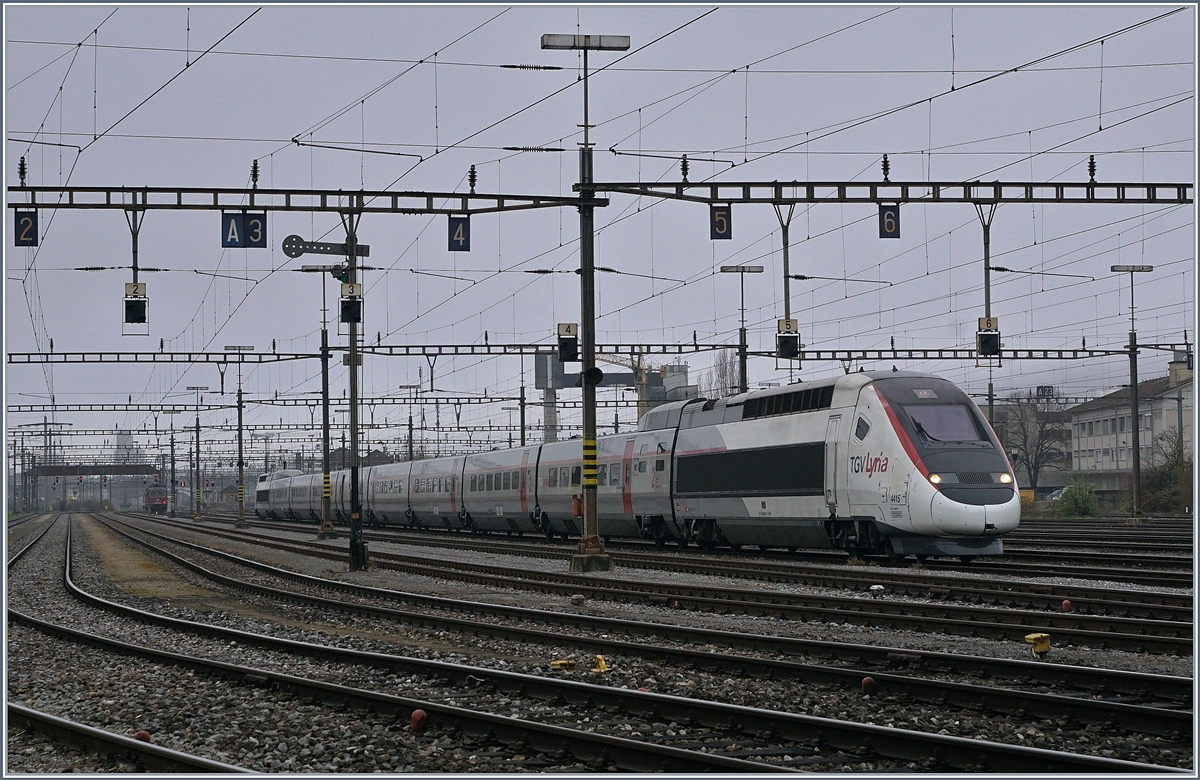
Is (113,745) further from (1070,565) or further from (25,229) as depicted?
(1070,565)

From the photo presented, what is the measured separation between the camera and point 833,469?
23406mm

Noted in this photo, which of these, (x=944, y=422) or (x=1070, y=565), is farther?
(x=1070, y=565)

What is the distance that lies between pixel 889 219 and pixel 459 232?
8857 millimetres

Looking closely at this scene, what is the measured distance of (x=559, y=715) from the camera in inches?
395

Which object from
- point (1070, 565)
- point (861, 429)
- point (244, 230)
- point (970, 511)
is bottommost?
point (1070, 565)

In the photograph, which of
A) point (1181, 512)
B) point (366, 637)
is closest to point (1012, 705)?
point (366, 637)

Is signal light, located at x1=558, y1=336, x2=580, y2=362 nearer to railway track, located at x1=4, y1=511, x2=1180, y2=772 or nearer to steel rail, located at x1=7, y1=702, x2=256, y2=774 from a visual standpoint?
railway track, located at x1=4, y1=511, x2=1180, y2=772

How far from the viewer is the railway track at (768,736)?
779 centimetres

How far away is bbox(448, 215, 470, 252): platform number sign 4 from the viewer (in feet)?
→ 84.6

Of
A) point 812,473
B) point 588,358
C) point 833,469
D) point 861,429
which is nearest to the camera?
point 861,429

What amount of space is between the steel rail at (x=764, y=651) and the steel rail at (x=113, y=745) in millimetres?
5170

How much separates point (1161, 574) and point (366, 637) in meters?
12.6

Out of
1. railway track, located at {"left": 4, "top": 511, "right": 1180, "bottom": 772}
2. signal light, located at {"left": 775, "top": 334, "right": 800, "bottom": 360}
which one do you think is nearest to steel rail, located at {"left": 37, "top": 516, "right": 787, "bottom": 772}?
railway track, located at {"left": 4, "top": 511, "right": 1180, "bottom": 772}

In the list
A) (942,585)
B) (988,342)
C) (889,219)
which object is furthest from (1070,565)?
(988,342)
